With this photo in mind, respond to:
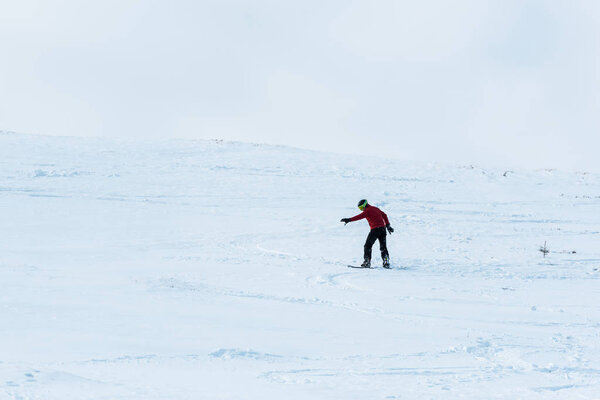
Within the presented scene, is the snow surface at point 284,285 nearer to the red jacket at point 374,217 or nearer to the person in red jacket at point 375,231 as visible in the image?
the person in red jacket at point 375,231

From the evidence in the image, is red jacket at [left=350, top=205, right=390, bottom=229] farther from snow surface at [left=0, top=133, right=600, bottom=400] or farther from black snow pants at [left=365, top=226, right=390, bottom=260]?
snow surface at [left=0, top=133, right=600, bottom=400]

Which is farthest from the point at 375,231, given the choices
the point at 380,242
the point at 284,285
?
the point at 284,285

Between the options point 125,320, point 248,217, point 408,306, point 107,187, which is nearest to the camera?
point 125,320

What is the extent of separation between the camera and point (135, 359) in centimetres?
595

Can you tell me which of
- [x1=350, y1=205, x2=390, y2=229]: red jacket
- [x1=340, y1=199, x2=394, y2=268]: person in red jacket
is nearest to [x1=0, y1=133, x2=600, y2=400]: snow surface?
[x1=340, y1=199, x2=394, y2=268]: person in red jacket

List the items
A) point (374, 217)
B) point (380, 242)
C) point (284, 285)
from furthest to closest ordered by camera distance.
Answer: point (374, 217), point (380, 242), point (284, 285)

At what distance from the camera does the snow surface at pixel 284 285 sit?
18.6 ft

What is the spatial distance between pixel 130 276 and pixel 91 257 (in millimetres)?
2523

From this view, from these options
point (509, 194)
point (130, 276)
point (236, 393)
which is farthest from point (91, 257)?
point (509, 194)

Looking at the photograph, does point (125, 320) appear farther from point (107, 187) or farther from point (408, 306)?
point (107, 187)

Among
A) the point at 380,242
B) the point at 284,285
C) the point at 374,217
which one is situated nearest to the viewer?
the point at 284,285

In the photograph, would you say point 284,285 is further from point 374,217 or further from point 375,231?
point 374,217

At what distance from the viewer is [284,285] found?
10.6m

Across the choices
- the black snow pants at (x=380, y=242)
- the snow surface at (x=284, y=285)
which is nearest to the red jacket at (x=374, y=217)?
the black snow pants at (x=380, y=242)
